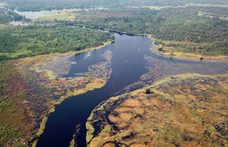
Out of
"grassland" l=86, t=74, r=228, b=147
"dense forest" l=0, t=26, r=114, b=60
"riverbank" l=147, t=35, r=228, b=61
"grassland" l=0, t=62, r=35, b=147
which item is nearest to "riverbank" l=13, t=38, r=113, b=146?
"grassland" l=0, t=62, r=35, b=147

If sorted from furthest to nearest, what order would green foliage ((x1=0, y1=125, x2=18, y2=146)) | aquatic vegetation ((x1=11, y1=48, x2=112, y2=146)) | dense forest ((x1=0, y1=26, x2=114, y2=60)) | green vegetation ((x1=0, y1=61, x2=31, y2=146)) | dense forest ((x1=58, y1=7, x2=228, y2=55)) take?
dense forest ((x1=58, y1=7, x2=228, y2=55)), dense forest ((x1=0, y1=26, x2=114, y2=60)), aquatic vegetation ((x1=11, y1=48, x2=112, y2=146)), green vegetation ((x1=0, y1=61, x2=31, y2=146)), green foliage ((x1=0, y1=125, x2=18, y2=146))

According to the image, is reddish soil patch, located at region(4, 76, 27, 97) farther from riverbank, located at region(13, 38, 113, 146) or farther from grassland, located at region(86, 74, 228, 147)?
grassland, located at region(86, 74, 228, 147)

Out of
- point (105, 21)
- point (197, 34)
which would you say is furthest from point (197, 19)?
point (105, 21)

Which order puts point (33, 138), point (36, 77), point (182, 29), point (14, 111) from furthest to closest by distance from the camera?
point (182, 29) → point (36, 77) → point (14, 111) → point (33, 138)

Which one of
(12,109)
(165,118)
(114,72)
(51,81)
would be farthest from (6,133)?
(114,72)

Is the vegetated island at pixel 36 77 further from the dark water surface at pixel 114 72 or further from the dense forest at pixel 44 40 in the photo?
the dark water surface at pixel 114 72

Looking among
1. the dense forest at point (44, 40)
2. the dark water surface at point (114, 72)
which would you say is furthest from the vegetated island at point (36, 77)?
the dark water surface at point (114, 72)

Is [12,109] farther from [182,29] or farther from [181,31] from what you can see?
[182,29]
